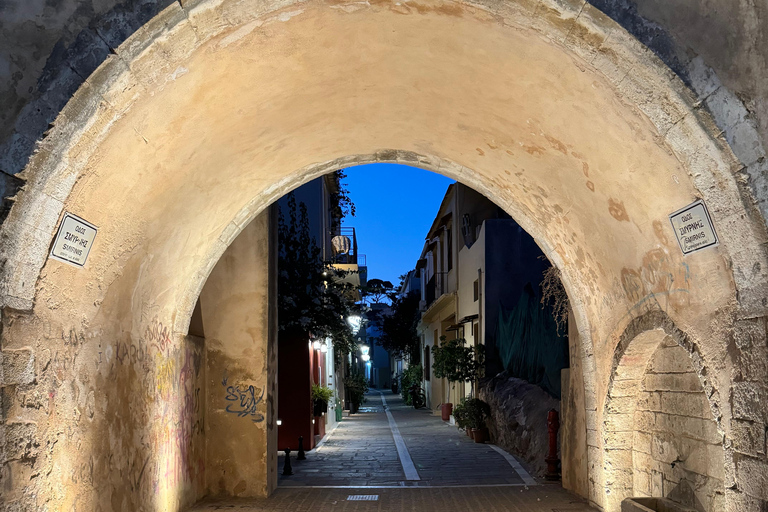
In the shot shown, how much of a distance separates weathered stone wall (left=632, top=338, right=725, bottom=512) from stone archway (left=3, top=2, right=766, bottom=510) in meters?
0.48

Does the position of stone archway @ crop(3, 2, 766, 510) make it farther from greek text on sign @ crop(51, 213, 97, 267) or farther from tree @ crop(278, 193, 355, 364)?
tree @ crop(278, 193, 355, 364)

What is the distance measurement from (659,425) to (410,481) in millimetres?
4418

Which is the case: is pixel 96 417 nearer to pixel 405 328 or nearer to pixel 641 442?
pixel 641 442

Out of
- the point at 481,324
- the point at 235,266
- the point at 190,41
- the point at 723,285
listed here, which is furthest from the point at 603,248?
the point at 481,324

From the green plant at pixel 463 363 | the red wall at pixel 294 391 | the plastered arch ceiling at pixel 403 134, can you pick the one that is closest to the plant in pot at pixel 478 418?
the green plant at pixel 463 363

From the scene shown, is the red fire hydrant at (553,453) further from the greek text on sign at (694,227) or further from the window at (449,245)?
the window at (449,245)

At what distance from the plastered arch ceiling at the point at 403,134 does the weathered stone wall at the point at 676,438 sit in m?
0.62

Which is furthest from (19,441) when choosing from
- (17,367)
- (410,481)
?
(410,481)

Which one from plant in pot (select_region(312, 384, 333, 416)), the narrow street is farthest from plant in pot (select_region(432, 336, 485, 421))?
plant in pot (select_region(312, 384, 333, 416))

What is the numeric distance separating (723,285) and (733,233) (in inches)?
21.1

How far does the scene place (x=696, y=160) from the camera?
4465 mm

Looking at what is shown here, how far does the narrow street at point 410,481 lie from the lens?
8.68 meters

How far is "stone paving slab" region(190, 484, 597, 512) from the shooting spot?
27.6 feet

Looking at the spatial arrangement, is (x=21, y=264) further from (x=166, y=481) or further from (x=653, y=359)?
(x=653, y=359)
